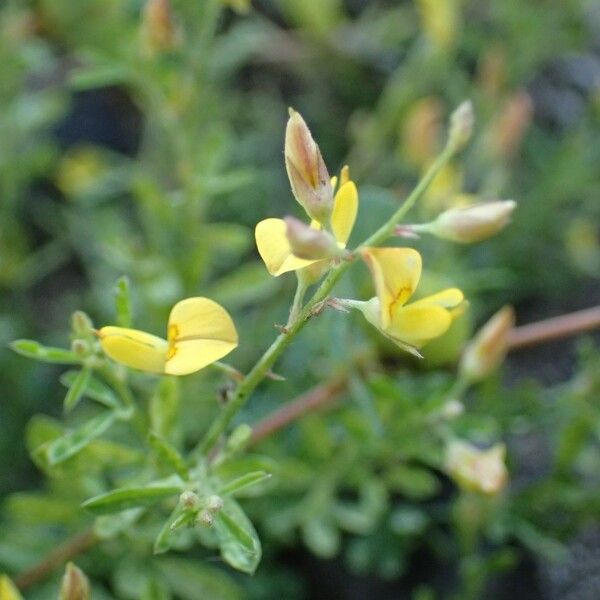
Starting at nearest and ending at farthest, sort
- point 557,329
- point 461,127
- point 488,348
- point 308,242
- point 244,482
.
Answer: point 308,242 → point 244,482 → point 461,127 → point 488,348 → point 557,329

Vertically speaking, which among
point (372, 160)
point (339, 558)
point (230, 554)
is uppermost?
point (230, 554)

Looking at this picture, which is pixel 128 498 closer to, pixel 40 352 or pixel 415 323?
pixel 40 352

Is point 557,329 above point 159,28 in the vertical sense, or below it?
below

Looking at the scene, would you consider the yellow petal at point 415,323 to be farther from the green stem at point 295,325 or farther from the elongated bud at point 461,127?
the elongated bud at point 461,127

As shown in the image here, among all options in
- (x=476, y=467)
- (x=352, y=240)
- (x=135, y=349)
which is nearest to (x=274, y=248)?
(x=135, y=349)

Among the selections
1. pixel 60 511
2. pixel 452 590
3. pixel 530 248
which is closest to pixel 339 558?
pixel 452 590

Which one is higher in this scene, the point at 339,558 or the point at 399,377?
the point at 399,377

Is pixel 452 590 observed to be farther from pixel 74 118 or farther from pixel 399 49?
pixel 74 118
